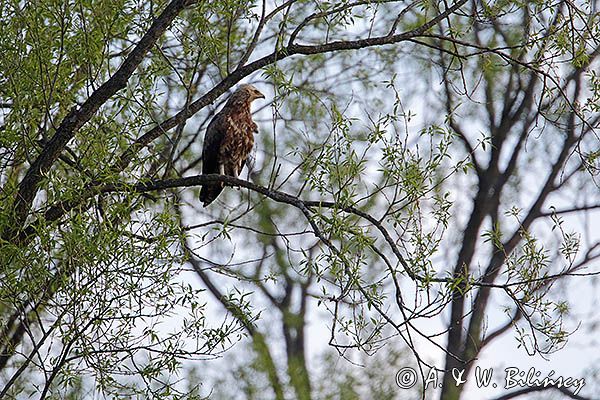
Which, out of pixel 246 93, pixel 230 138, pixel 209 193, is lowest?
pixel 209 193

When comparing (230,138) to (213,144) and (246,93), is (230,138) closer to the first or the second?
(213,144)

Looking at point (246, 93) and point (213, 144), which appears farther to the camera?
point (246, 93)

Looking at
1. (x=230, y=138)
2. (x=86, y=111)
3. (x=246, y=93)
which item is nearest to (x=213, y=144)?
(x=230, y=138)

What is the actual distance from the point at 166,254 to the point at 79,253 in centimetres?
40

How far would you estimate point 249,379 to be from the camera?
364 inches

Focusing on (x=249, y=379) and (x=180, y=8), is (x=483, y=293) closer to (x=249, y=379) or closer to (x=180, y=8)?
(x=249, y=379)

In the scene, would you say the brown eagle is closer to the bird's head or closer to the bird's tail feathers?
the bird's head

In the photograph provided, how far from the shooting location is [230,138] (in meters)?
6.41

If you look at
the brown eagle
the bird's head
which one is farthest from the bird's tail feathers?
the bird's head

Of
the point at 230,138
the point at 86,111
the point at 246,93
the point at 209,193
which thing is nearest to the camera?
the point at 86,111

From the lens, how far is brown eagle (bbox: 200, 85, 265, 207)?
642 cm

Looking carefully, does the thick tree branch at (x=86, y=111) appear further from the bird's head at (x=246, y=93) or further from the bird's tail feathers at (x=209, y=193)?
the bird's head at (x=246, y=93)

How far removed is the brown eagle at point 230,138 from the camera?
21.1 ft

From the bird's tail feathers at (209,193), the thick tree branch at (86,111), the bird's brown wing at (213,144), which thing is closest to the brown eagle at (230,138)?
the bird's brown wing at (213,144)
